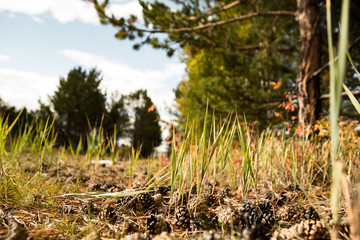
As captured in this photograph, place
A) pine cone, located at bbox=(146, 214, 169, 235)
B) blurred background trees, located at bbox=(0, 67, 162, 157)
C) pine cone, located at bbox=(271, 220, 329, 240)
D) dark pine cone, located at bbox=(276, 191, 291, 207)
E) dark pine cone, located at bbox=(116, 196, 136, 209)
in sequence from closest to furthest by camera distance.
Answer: pine cone, located at bbox=(271, 220, 329, 240), pine cone, located at bbox=(146, 214, 169, 235), dark pine cone, located at bbox=(116, 196, 136, 209), dark pine cone, located at bbox=(276, 191, 291, 207), blurred background trees, located at bbox=(0, 67, 162, 157)

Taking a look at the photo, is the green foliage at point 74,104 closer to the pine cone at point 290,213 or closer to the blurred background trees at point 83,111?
the blurred background trees at point 83,111

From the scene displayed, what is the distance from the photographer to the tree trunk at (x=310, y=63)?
12.6 feet

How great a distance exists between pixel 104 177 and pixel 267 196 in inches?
70.5

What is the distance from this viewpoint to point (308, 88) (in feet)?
12.6

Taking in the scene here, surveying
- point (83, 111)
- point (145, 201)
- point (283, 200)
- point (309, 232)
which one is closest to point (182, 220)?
point (145, 201)

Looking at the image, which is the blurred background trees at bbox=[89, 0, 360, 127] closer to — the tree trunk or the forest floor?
the tree trunk

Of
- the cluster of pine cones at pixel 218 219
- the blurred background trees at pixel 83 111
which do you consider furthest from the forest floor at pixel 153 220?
the blurred background trees at pixel 83 111

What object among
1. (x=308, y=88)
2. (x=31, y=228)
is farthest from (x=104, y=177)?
(x=308, y=88)

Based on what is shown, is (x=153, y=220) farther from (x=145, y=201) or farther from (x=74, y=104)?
(x=74, y=104)

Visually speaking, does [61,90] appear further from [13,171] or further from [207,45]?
[13,171]

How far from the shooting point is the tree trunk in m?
3.83

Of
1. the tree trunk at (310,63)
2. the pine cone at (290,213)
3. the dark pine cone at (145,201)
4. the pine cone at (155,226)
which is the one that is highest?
the tree trunk at (310,63)

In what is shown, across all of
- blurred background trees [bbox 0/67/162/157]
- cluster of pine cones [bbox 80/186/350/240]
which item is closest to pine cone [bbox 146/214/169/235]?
cluster of pine cones [bbox 80/186/350/240]

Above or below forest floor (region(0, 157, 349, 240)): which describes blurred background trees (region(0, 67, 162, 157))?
above
